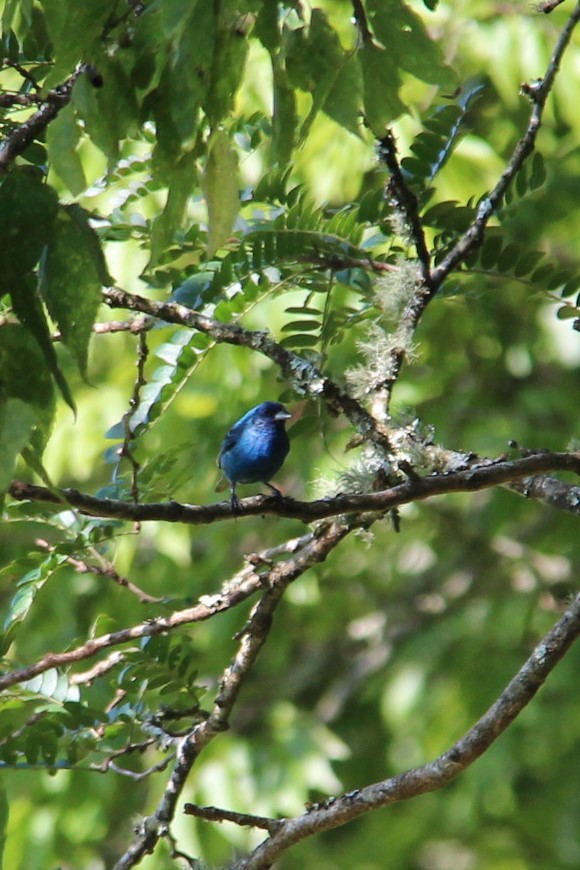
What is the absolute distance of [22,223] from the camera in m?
1.39

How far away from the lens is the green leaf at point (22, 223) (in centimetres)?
137

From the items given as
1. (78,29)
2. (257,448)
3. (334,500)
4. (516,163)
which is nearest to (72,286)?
(78,29)

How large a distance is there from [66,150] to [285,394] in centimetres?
118

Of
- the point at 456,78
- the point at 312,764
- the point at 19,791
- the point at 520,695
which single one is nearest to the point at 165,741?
the point at 520,695

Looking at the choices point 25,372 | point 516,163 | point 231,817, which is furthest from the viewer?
point 516,163

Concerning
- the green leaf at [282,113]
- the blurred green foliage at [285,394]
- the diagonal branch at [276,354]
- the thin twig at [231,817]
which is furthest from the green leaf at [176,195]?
the thin twig at [231,817]

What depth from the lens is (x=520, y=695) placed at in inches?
87.2

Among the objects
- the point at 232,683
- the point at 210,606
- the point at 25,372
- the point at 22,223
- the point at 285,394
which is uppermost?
the point at 22,223

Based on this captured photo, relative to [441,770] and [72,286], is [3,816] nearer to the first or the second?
[441,770]

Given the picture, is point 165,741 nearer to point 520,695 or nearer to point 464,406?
point 520,695

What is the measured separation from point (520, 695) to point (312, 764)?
3.37 meters

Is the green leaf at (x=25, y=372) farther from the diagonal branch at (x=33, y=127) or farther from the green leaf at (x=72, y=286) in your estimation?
the diagonal branch at (x=33, y=127)

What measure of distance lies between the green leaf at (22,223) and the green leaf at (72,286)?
0.12 ft

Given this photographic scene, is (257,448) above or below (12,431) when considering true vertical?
below
